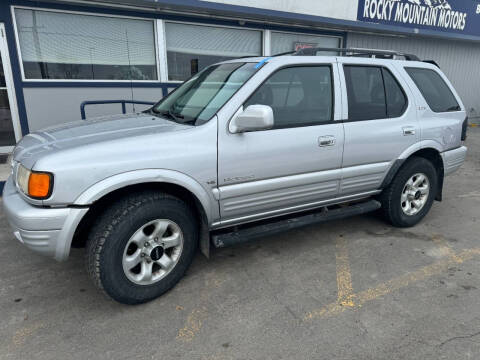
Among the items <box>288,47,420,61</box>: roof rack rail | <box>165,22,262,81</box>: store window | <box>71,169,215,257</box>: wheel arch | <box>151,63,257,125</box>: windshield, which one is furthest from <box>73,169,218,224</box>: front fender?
<box>165,22,262,81</box>: store window

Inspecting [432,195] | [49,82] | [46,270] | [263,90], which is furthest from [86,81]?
[432,195]

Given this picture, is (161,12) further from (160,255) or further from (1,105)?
(160,255)

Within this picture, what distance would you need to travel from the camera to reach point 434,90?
13.4 ft

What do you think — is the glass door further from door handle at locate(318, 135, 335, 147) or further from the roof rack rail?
door handle at locate(318, 135, 335, 147)

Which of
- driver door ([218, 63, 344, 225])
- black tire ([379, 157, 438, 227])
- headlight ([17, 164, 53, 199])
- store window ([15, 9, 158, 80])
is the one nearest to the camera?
headlight ([17, 164, 53, 199])

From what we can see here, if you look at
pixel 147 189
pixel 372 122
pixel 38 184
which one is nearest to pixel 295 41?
pixel 372 122

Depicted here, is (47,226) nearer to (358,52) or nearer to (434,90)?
(358,52)

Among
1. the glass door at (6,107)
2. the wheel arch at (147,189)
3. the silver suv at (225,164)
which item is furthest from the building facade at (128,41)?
the wheel arch at (147,189)

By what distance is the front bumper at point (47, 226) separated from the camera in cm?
228

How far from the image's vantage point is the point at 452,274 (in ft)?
10.3

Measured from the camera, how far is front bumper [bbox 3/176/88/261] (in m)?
2.28

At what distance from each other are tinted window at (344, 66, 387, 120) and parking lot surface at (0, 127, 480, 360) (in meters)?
1.36

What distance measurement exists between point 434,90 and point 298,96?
1982 millimetres

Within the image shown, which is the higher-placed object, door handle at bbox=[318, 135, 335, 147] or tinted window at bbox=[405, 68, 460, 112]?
tinted window at bbox=[405, 68, 460, 112]
